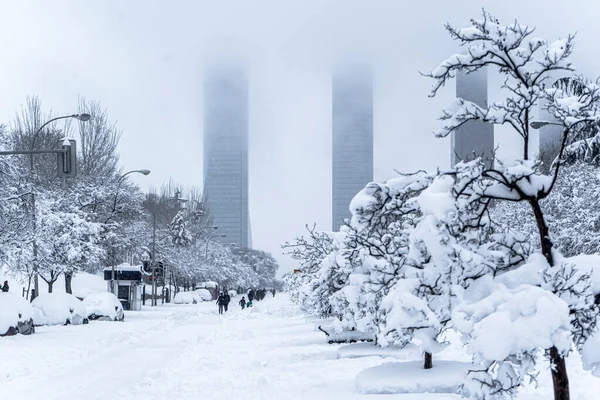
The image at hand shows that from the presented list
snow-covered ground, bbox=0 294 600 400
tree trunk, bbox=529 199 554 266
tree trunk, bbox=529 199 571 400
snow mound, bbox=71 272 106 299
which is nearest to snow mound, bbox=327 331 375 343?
snow-covered ground, bbox=0 294 600 400

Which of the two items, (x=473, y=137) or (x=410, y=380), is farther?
(x=473, y=137)

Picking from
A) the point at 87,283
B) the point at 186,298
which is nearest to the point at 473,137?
the point at 87,283

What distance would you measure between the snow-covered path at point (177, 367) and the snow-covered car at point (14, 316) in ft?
1.92

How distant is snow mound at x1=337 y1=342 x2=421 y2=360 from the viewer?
1728 cm

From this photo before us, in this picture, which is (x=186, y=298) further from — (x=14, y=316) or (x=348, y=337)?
(x=348, y=337)

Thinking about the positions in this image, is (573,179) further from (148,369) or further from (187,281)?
(187,281)

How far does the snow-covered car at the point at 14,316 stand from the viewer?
85.1 feet

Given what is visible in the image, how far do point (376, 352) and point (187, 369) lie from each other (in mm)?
4438

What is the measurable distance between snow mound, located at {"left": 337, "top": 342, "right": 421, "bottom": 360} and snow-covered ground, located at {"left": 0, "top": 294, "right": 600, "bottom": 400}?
0.24 meters

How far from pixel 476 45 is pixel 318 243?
15.5m

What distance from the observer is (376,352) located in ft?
58.4

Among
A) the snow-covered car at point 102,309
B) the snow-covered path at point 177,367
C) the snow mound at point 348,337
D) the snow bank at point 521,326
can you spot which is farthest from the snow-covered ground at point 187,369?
the snow-covered car at point 102,309

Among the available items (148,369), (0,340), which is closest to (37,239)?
(0,340)

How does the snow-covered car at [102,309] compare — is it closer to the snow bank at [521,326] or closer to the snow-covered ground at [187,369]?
the snow-covered ground at [187,369]
